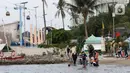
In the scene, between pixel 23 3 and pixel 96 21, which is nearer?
pixel 23 3

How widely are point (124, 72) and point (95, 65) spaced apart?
921cm

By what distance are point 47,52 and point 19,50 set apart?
4859mm

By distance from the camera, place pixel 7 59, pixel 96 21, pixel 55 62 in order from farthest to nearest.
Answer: pixel 96 21
pixel 7 59
pixel 55 62

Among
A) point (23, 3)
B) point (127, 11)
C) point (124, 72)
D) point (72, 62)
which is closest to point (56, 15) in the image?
point (127, 11)

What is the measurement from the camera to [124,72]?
89.3 ft

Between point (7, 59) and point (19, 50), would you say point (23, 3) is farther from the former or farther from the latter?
point (7, 59)

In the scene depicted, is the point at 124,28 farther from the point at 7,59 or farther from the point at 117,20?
the point at 7,59

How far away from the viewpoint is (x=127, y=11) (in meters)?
105

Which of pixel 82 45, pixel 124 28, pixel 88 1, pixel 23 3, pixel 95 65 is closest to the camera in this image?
pixel 95 65

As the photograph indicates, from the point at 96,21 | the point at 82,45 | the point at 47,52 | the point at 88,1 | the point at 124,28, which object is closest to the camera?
the point at 82,45

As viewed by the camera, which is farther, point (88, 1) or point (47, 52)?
point (88, 1)

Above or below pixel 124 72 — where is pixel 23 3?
above

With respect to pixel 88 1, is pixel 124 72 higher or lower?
lower

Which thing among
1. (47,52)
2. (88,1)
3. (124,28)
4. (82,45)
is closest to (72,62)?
(82,45)
